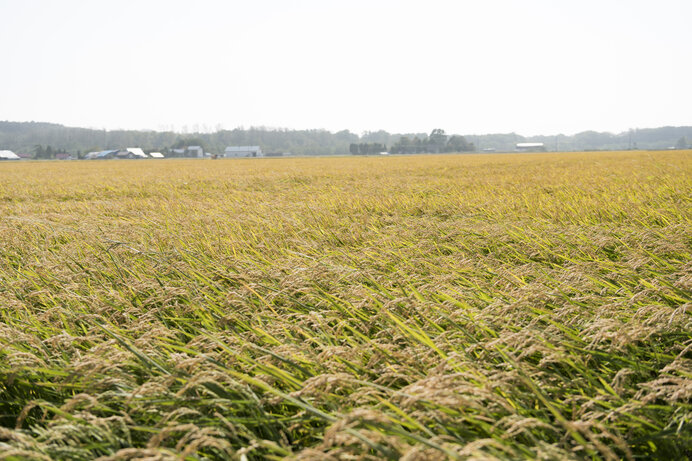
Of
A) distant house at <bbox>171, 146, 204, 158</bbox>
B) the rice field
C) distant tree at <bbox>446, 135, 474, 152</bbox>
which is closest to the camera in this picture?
the rice field

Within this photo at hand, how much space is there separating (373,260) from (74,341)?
7.36 feet

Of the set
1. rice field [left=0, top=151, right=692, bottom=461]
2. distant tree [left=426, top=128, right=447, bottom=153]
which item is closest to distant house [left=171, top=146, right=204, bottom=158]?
distant tree [left=426, top=128, right=447, bottom=153]

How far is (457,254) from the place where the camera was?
13.1 ft

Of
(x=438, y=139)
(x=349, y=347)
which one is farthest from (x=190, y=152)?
(x=349, y=347)

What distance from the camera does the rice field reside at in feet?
4.75

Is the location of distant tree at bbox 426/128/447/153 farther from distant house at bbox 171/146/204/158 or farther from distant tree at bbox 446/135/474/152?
distant house at bbox 171/146/204/158

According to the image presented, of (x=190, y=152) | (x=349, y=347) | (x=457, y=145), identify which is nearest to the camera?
(x=349, y=347)

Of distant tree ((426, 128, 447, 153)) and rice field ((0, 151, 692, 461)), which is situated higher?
distant tree ((426, 128, 447, 153))

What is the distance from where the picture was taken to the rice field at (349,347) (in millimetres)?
1448

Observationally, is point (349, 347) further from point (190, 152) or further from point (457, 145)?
point (457, 145)

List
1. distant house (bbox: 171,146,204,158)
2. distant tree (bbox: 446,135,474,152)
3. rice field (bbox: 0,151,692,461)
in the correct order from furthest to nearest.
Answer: distant tree (bbox: 446,135,474,152) < distant house (bbox: 171,146,204,158) < rice field (bbox: 0,151,692,461)

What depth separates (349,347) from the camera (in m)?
2.05

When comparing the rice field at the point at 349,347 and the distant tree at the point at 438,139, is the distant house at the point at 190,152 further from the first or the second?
the rice field at the point at 349,347

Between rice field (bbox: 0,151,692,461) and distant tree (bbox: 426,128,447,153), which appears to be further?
distant tree (bbox: 426,128,447,153)
